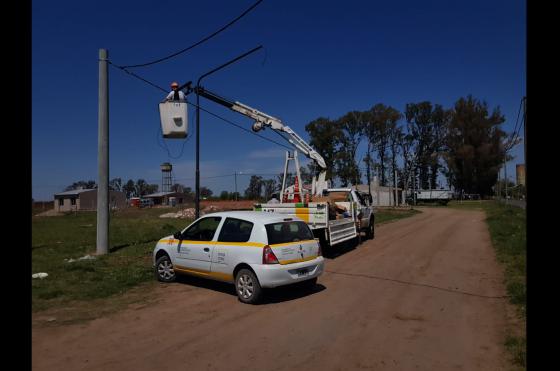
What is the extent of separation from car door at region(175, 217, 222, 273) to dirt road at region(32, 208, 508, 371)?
1.70 ft

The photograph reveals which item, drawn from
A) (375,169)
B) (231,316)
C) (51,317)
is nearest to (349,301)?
(231,316)

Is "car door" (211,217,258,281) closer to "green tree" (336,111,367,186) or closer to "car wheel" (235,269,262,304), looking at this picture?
"car wheel" (235,269,262,304)

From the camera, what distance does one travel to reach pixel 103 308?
24.9 feet

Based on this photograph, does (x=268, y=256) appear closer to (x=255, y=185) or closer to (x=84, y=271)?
(x=84, y=271)

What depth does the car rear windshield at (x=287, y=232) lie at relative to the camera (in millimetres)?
8125

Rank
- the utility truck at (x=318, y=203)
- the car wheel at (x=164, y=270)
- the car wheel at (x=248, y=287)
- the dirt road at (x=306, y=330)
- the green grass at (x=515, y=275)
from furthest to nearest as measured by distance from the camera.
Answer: the utility truck at (x=318, y=203) < the car wheel at (x=164, y=270) < the car wheel at (x=248, y=287) < the green grass at (x=515, y=275) < the dirt road at (x=306, y=330)

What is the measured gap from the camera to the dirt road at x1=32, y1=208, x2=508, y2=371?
503 centimetres

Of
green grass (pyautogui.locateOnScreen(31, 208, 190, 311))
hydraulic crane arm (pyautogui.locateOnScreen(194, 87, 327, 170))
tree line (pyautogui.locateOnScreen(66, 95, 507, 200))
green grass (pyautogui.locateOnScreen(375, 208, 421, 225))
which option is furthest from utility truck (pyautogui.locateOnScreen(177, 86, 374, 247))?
tree line (pyautogui.locateOnScreen(66, 95, 507, 200))

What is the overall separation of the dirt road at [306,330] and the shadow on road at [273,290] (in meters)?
0.04

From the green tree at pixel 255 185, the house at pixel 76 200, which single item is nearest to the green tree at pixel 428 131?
the green tree at pixel 255 185

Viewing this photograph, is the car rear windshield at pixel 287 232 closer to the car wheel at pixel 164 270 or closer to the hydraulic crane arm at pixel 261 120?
the car wheel at pixel 164 270

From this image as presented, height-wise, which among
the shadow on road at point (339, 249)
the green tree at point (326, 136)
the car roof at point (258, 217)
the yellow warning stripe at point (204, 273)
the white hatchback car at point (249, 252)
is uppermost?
the green tree at point (326, 136)
